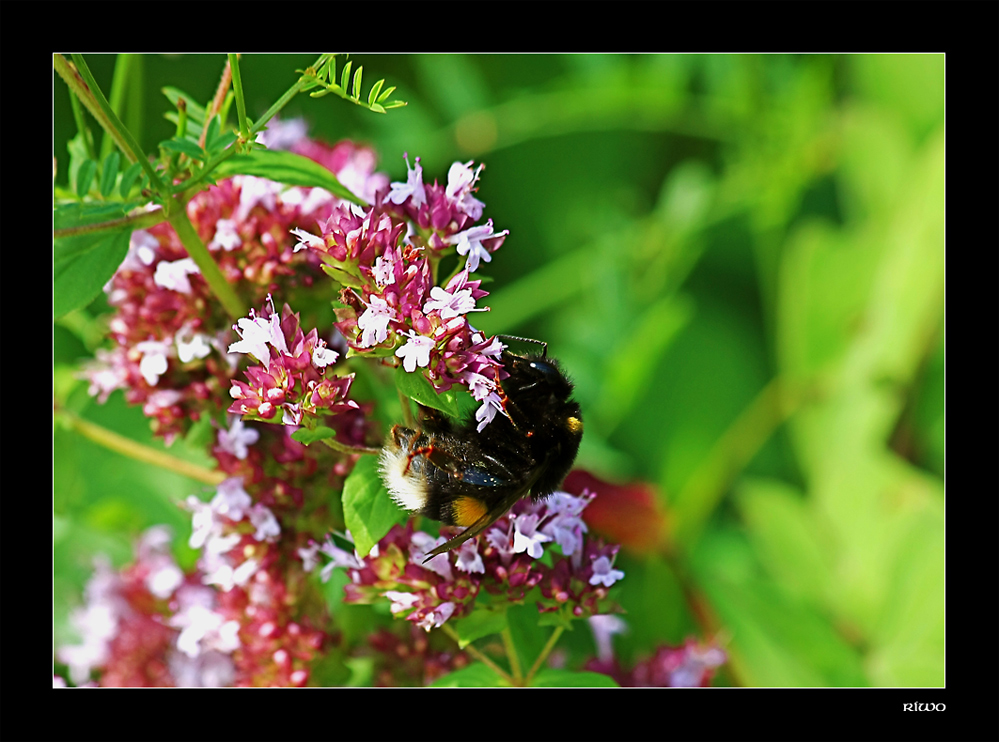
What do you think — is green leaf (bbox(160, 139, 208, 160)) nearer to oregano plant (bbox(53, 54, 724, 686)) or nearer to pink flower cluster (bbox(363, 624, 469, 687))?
oregano plant (bbox(53, 54, 724, 686))

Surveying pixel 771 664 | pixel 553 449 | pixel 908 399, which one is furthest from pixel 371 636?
pixel 908 399

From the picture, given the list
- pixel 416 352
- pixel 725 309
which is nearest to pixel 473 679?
pixel 416 352

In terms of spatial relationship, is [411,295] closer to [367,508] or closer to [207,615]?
[367,508]

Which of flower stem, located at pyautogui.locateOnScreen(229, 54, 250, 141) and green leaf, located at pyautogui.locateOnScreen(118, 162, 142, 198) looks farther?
green leaf, located at pyautogui.locateOnScreen(118, 162, 142, 198)

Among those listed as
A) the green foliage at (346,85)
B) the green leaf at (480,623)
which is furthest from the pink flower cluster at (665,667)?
the green foliage at (346,85)

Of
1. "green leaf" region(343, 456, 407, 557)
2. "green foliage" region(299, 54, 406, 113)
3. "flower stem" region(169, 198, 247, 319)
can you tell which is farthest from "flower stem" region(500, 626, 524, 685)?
"green foliage" region(299, 54, 406, 113)

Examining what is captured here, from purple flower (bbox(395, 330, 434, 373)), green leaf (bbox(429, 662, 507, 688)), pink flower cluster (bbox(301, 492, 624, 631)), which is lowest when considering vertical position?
green leaf (bbox(429, 662, 507, 688))

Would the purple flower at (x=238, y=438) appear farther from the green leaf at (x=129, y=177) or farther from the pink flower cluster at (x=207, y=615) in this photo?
the green leaf at (x=129, y=177)
